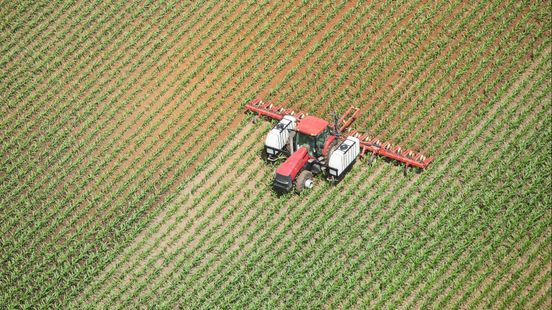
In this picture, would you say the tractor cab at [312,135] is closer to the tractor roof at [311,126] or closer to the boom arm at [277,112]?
the tractor roof at [311,126]

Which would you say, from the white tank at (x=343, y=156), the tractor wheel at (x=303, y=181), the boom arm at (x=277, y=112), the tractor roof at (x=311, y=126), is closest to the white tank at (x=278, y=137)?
the boom arm at (x=277, y=112)

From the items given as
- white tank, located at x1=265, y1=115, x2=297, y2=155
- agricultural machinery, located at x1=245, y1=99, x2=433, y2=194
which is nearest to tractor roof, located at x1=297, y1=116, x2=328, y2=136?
agricultural machinery, located at x1=245, y1=99, x2=433, y2=194

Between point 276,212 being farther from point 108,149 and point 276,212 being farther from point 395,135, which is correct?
point 108,149

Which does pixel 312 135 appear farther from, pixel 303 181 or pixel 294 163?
pixel 303 181

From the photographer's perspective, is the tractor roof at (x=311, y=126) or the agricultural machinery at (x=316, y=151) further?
the agricultural machinery at (x=316, y=151)

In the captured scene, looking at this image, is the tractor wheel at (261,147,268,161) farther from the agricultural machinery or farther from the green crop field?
the green crop field

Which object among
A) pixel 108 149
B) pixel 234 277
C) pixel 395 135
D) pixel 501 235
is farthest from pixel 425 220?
pixel 108 149
